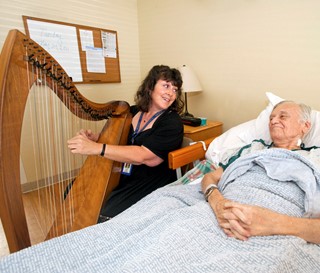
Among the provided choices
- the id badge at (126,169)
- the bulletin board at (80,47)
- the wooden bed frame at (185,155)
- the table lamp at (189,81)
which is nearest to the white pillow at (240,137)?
the wooden bed frame at (185,155)

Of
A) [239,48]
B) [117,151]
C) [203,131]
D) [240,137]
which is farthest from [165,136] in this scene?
[239,48]

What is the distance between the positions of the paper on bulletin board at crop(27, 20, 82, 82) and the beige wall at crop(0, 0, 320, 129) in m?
0.09

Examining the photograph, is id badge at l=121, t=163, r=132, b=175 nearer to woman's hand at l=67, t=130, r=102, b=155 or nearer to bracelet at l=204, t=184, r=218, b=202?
woman's hand at l=67, t=130, r=102, b=155

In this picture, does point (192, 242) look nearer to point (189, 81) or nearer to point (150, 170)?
point (150, 170)

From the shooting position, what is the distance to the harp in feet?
1.89

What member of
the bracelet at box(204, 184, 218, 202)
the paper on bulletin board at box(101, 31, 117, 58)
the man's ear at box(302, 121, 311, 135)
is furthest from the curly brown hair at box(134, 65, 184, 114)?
the paper on bulletin board at box(101, 31, 117, 58)

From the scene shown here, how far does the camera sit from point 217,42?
6.44 ft

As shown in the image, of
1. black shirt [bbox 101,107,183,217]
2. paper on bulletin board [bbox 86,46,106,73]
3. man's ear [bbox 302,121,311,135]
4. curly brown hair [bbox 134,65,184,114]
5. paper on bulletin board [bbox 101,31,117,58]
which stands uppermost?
paper on bulletin board [bbox 101,31,117,58]

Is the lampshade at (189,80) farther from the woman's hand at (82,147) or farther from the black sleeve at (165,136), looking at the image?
the woman's hand at (82,147)

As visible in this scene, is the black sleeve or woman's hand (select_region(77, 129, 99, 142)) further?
woman's hand (select_region(77, 129, 99, 142))

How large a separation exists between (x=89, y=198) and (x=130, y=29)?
2.12 meters

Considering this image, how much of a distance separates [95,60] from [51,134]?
49.8 inches

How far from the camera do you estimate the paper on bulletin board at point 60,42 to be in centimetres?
192

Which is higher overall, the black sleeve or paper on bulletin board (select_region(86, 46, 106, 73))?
paper on bulletin board (select_region(86, 46, 106, 73))
